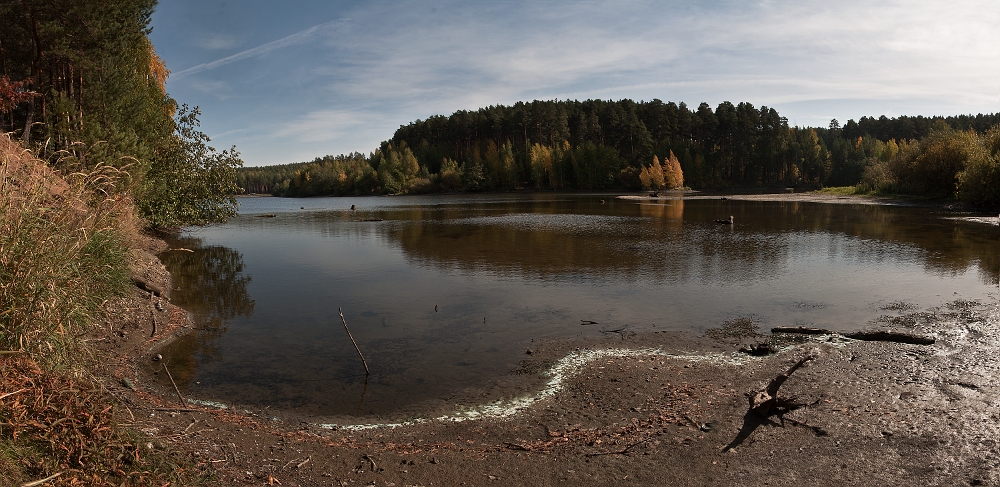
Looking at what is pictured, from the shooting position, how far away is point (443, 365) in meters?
12.6

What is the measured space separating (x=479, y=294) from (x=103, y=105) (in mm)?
25096

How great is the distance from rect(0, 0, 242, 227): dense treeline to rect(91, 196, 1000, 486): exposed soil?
14810 mm

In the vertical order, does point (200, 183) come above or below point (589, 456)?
above

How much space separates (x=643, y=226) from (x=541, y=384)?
120 ft

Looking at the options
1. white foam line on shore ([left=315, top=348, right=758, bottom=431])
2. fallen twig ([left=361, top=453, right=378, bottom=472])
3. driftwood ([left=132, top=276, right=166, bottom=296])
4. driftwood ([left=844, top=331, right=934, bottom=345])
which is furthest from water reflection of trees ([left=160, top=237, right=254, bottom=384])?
driftwood ([left=844, top=331, right=934, bottom=345])

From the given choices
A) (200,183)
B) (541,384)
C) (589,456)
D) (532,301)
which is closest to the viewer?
(589,456)

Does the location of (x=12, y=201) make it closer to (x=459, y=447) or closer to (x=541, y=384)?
(x=459, y=447)

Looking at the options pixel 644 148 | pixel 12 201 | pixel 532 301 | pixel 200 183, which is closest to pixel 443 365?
pixel 532 301

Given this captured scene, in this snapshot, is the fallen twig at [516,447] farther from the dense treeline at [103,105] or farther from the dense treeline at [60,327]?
the dense treeline at [103,105]

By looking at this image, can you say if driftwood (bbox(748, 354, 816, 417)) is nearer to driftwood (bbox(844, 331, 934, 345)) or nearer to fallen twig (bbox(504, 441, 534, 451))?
fallen twig (bbox(504, 441, 534, 451))

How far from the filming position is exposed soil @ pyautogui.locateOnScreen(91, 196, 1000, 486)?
7223 millimetres

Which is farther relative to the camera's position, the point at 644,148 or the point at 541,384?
the point at 644,148

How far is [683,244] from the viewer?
110 ft

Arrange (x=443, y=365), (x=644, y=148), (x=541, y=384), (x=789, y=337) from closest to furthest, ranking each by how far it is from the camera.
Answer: (x=541, y=384), (x=443, y=365), (x=789, y=337), (x=644, y=148)
